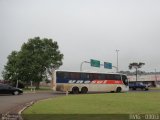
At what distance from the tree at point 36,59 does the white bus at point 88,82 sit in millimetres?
21819

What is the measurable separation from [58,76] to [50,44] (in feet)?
95.8

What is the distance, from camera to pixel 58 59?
6825 centimetres

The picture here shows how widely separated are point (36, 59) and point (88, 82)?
23365mm

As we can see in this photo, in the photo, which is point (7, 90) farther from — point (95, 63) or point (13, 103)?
point (95, 63)

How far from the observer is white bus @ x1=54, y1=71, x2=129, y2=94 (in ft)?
133

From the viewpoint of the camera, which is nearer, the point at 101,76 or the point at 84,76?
the point at 84,76

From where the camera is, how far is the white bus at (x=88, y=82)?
40.6 m

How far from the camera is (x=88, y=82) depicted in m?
43.3

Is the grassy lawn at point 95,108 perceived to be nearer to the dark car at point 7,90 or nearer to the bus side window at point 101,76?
the dark car at point 7,90

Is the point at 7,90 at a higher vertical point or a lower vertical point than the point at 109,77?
lower

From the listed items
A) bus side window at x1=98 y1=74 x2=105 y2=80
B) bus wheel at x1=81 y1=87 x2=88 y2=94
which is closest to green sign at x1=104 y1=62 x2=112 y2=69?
bus side window at x1=98 y1=74 x2=105 y2=80

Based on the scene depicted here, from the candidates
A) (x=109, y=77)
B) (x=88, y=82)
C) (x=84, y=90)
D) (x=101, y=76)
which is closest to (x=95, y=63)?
(x=109, y=77)

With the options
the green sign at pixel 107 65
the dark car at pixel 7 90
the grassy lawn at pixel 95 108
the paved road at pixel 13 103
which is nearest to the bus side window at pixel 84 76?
the dark car at pixel 7 90

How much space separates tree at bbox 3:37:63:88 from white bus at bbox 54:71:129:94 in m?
21.8
